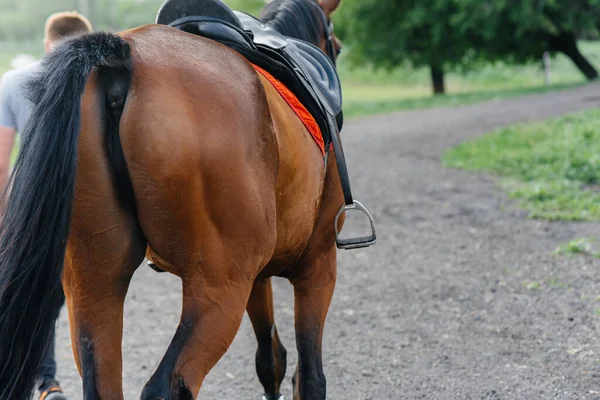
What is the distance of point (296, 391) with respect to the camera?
348 centimetres

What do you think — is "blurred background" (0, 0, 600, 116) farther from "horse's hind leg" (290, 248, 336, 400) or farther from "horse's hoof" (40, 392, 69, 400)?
"horse's hind leg" (290, 248, 336, 400)

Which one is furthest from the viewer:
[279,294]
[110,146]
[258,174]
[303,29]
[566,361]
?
[279,294]

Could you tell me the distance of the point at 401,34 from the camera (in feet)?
94.6

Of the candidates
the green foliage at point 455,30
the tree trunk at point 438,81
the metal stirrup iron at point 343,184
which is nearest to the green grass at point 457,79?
the tree trunk at point 438,81

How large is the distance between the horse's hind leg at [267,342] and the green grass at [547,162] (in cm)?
502

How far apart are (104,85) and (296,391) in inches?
69.9

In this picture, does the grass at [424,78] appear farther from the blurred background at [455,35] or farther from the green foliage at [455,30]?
the green foliage at [455,30]

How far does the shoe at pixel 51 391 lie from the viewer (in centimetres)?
417

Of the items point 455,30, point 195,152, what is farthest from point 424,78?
point 195,152

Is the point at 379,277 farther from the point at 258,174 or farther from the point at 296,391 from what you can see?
the point at 258,174

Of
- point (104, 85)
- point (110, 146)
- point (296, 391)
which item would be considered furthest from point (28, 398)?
point (296, 391)

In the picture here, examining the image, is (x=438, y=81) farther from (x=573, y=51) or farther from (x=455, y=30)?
(x=573, y=51)

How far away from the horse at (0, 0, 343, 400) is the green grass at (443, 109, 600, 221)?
6.31 m

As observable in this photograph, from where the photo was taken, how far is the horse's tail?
2266mm
